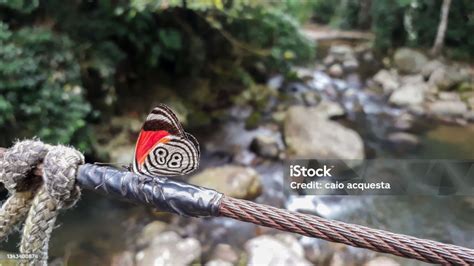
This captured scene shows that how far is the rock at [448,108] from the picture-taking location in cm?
322

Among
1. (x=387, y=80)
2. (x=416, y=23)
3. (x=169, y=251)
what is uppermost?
(x=416, y=23)

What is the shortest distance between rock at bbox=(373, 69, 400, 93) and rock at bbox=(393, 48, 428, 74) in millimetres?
151

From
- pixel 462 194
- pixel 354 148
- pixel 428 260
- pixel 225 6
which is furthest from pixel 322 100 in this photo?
pixel 428 260

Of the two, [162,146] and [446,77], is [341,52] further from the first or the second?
[162,146]

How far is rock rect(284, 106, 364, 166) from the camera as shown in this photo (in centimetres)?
252

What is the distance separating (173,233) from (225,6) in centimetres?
193

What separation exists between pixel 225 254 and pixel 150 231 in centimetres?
44

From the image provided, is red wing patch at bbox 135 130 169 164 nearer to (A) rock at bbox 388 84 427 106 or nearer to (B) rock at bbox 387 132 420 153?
(B) rock at bbox 387 132 420 153

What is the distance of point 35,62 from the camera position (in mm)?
1909

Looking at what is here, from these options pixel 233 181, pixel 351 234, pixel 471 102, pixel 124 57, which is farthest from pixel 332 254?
pixel 471 102

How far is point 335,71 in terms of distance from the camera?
15.3 ft

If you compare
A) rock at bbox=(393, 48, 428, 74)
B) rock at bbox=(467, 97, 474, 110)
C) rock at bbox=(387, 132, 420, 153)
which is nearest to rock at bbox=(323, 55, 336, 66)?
rock at bbox=(393, 48, 428, 74)

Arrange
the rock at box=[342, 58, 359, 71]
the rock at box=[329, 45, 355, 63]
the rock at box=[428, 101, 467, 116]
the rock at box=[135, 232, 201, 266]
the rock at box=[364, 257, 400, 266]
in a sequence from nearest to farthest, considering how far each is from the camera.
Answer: the rock at box=[364, 257, 400, 266] → the rock at box=[135, 232, 201, 266] → the rock at box=[428, 101, 467, 116] → the rock at box=[342, 58, 359, 71] → the rock at box=[329, 45, 355, 63]

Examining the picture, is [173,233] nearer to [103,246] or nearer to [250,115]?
[103,246]
